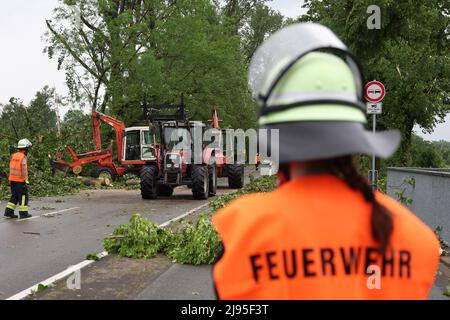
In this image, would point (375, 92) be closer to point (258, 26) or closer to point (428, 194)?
point (428, 194)

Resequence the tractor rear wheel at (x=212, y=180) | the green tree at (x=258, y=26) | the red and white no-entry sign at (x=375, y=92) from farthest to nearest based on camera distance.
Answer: the green tree at (x=258, y=26)
the tractor rear wheel at (x=212, y=180)
the red and white no-entry sign at (x=375, y=92)

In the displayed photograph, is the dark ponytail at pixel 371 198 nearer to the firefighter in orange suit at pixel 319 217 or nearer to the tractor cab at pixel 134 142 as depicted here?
the firefighter in orange suit at pixel 319 217

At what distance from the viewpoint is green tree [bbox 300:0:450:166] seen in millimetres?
15664

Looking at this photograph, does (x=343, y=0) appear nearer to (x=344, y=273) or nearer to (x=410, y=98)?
(x=410, y=98)

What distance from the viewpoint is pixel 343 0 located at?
17.6 m

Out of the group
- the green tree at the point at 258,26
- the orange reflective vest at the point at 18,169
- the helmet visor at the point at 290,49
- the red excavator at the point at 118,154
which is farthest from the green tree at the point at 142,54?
the helmet visor at the point at 290,49

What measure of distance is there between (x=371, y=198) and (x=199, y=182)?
17328 mm

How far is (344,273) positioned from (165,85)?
105ft

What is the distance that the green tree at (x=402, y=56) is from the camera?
51.4 feet

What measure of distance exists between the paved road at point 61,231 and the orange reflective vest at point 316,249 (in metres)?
5.53

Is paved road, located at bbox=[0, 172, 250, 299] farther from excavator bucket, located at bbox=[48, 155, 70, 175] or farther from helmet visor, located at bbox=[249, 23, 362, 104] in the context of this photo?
excavator bucket, located at bbox=[48, 155, 70, 175]

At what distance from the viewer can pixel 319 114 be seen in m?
1.47
